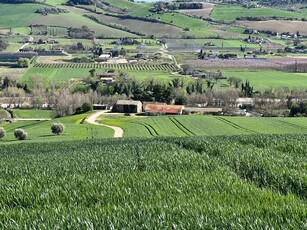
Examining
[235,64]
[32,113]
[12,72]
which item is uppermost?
[235,64]

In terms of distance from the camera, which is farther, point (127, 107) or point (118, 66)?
point (118, 66)

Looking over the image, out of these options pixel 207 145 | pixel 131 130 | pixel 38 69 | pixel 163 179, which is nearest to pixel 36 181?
pixel 163 179

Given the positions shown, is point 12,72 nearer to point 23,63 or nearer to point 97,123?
point 23,63

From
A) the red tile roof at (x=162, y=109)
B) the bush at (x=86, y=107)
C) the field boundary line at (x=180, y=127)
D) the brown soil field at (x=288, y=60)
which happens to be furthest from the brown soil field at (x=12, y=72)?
the brown soil field at (x=288, y=60)

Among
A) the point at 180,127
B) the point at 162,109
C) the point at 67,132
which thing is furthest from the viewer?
the point at 162,109

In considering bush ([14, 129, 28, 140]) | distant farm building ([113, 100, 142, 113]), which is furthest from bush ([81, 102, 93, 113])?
bush ([14, 129, 28, 140])

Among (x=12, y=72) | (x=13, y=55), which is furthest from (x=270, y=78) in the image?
(x=13, y=55)
